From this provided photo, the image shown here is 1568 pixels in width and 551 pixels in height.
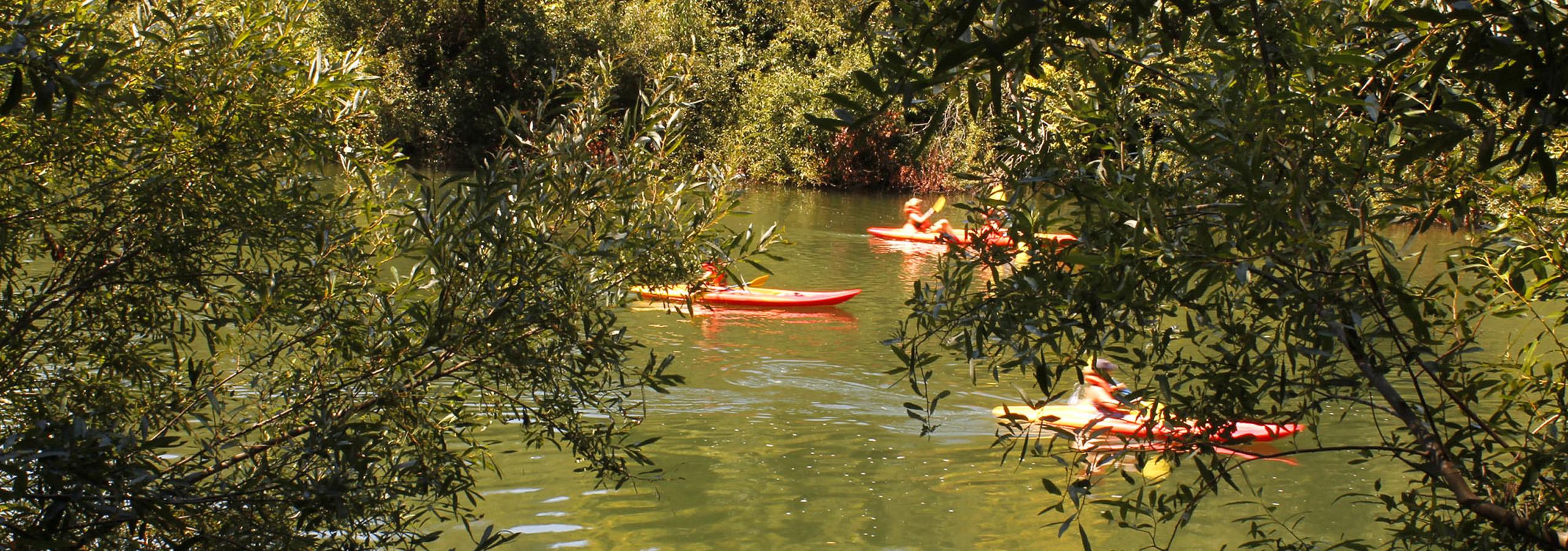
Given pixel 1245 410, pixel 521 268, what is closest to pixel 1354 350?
pixel 1245 410

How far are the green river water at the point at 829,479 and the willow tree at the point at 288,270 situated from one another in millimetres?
2018

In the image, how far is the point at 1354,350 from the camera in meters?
2.18

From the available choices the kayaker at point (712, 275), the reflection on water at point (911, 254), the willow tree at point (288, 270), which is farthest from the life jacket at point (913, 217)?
the willow tree at point (288, 270)

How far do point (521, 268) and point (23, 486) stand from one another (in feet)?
4.01

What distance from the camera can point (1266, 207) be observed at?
2.01m

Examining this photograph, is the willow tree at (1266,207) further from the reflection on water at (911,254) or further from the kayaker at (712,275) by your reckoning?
the reflection on water at (911,254)

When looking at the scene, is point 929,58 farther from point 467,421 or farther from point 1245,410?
point 467,421

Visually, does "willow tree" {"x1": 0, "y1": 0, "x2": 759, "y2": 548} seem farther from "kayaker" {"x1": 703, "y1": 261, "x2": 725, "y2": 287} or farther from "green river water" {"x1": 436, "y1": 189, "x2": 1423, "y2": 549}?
"green river water" {"x1": 436, "y1": 189, "x2": 1423, "y2": 549}

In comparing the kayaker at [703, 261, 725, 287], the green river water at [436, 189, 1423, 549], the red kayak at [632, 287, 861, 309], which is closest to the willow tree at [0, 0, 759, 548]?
the kayaker at [703, 261, 725, 287]

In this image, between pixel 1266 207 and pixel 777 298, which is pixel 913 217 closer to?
pixel 777 298

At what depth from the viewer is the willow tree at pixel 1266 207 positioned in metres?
1.95

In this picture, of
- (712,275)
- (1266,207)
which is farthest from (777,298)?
(1266,207)

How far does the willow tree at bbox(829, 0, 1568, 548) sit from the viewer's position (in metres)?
1.95

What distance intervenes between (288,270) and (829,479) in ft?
14.6
